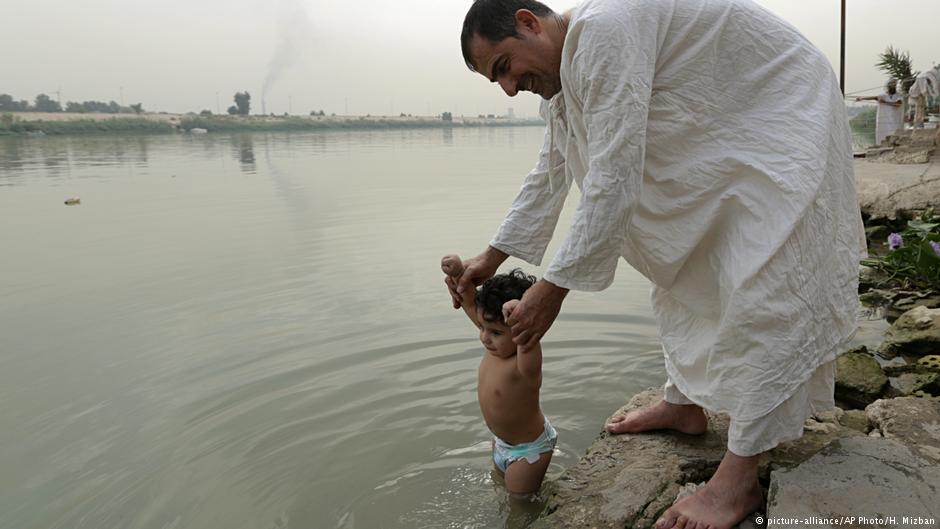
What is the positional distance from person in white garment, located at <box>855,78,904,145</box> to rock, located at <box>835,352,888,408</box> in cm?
1096

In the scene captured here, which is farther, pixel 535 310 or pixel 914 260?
pixel 914 260

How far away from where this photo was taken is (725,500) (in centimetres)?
179

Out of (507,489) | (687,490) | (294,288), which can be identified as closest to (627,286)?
(294,288)

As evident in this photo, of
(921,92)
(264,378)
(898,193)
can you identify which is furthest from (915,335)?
(921,92)

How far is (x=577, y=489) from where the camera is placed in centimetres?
213

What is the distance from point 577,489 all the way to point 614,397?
1.23 m

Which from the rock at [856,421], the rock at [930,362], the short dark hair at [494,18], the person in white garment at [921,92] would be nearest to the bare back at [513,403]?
the rock at [856,421]

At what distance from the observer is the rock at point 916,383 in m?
2.85

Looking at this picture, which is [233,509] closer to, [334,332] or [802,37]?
[334,332]

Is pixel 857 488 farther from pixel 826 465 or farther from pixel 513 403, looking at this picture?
pixel 513 403

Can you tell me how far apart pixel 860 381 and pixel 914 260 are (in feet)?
5.67

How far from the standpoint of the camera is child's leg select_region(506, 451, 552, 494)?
7.97 feet

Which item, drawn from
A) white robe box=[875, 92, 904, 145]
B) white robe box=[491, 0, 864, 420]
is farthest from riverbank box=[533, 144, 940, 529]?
white robe box=[875, 92, 904, 145]

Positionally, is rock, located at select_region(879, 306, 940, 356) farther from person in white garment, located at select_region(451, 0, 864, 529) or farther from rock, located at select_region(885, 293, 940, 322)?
person in white garment, located at select_region(451, 0, 864, 529)
